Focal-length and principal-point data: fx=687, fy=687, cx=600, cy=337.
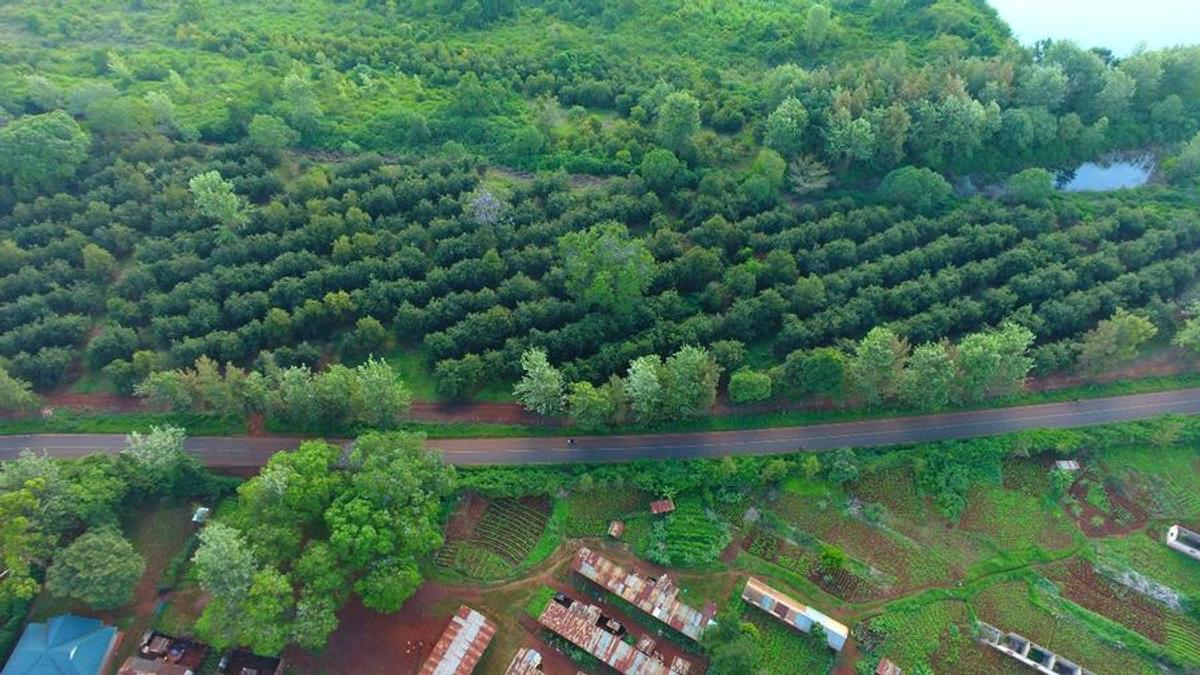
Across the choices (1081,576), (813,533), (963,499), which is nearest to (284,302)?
(813,533)

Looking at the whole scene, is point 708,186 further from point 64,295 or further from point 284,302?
point 64,295

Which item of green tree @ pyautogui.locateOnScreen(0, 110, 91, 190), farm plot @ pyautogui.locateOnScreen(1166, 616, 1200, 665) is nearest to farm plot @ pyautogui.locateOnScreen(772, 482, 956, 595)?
farm plot @ pyautogui.locateOnScreen(1166, 616, 1200, 665)

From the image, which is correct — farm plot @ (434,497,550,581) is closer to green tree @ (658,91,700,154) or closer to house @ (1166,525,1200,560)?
green tree @ (658,91,700,154)

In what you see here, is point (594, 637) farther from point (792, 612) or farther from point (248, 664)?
point (248, 664)

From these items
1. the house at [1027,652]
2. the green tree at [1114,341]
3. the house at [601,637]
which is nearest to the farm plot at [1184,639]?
the house at [1027,652]

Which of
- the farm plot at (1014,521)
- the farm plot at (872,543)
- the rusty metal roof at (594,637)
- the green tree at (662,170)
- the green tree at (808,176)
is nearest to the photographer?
the rusty metal roof at (594,637)

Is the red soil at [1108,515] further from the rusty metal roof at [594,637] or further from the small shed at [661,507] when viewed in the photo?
the rusty metal roof at [594,637]
